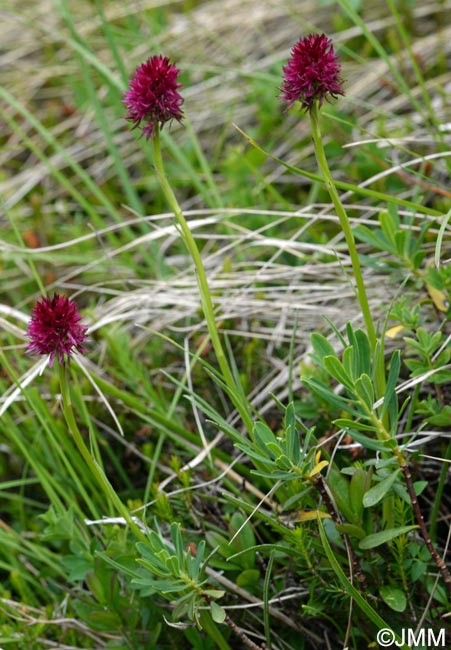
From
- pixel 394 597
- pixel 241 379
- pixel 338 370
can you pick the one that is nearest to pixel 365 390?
pixel 338 370

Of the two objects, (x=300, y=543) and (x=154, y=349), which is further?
(x=154, y=349)

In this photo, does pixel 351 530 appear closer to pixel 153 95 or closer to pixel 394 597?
pixel 394 597

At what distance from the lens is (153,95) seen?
1.37m

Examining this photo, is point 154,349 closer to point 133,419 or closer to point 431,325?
point 133,419

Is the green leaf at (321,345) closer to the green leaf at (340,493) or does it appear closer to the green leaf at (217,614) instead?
the green leaf at (340,493)

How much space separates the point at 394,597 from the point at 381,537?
0.41 feet

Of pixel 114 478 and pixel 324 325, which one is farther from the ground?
pixel 324 325

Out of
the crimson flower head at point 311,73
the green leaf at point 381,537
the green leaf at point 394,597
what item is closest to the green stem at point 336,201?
the crimson flower head at point 311,73

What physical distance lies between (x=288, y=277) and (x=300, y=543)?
3.64ft

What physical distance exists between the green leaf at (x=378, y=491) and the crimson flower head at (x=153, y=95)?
2.41ft

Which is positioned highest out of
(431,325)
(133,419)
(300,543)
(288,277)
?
(288,277)

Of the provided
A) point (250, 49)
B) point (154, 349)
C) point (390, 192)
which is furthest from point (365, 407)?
point (250, 49)

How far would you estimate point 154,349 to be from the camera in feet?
7.80

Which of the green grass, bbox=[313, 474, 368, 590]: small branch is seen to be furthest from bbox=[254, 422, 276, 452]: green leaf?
bbox=[313, 474, 368, 590]: small branch
